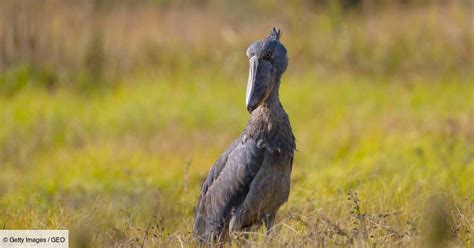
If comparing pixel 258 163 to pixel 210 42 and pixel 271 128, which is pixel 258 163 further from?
pixel 210 42

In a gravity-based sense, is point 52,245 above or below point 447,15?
below

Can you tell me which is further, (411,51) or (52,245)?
(411,51)

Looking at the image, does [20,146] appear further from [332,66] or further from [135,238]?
[135,238]

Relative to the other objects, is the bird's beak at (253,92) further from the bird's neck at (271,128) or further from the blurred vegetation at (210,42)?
the blurred vegetation at (210,42)

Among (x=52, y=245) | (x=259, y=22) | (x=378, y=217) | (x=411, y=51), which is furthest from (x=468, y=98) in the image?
(x=52, y=245)

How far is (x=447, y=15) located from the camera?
14.3 metres

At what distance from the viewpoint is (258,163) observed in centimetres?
592

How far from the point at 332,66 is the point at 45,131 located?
381 cm

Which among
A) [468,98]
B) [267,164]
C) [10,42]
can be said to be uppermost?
[10,42]

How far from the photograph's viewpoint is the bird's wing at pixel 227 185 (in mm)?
5941

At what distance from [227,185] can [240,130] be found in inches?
217

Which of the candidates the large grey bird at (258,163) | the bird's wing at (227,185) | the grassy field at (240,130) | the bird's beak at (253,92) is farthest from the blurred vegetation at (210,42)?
the bird's beak at (253,92)

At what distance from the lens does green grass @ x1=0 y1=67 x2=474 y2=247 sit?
6.46 metres

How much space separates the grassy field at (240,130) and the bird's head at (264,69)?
27.8 inches
